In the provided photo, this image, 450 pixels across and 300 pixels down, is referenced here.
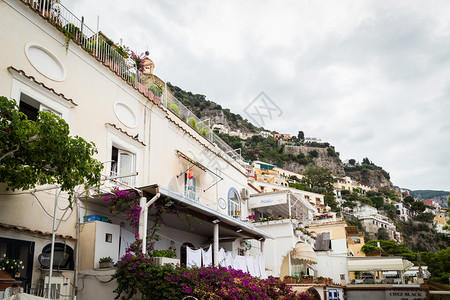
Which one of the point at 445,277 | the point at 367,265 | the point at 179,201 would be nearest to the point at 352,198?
the point at 445,277

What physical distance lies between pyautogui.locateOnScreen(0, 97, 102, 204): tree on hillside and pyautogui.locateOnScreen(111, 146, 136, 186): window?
5368mm

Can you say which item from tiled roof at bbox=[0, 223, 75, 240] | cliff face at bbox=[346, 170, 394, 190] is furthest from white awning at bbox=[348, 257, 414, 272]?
cliff face at bbox=[346, 170, 394, 190]

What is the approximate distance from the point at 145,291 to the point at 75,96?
675 cm

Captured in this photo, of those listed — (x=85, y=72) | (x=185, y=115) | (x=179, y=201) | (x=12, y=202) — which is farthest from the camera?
(x=185, y=115)

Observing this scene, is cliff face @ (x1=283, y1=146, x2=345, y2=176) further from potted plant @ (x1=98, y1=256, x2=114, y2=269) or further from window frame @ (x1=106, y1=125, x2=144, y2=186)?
potted plant @ (x1=98, y1=256, x2=114, y2=269)

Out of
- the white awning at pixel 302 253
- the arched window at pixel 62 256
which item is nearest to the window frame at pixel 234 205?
the white awning at pixel 302 253

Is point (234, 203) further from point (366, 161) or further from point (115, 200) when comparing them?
point (366, 161)

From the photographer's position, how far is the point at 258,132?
471 feet

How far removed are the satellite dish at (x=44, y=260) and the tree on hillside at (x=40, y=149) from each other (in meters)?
2.32

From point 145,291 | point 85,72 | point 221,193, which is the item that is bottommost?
point 145,291

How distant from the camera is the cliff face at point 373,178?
5891 inches

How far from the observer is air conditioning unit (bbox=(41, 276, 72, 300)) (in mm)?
9653

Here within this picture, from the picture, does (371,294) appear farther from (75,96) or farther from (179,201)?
(75,96)

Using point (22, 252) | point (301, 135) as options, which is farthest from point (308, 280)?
point (301, 135)
